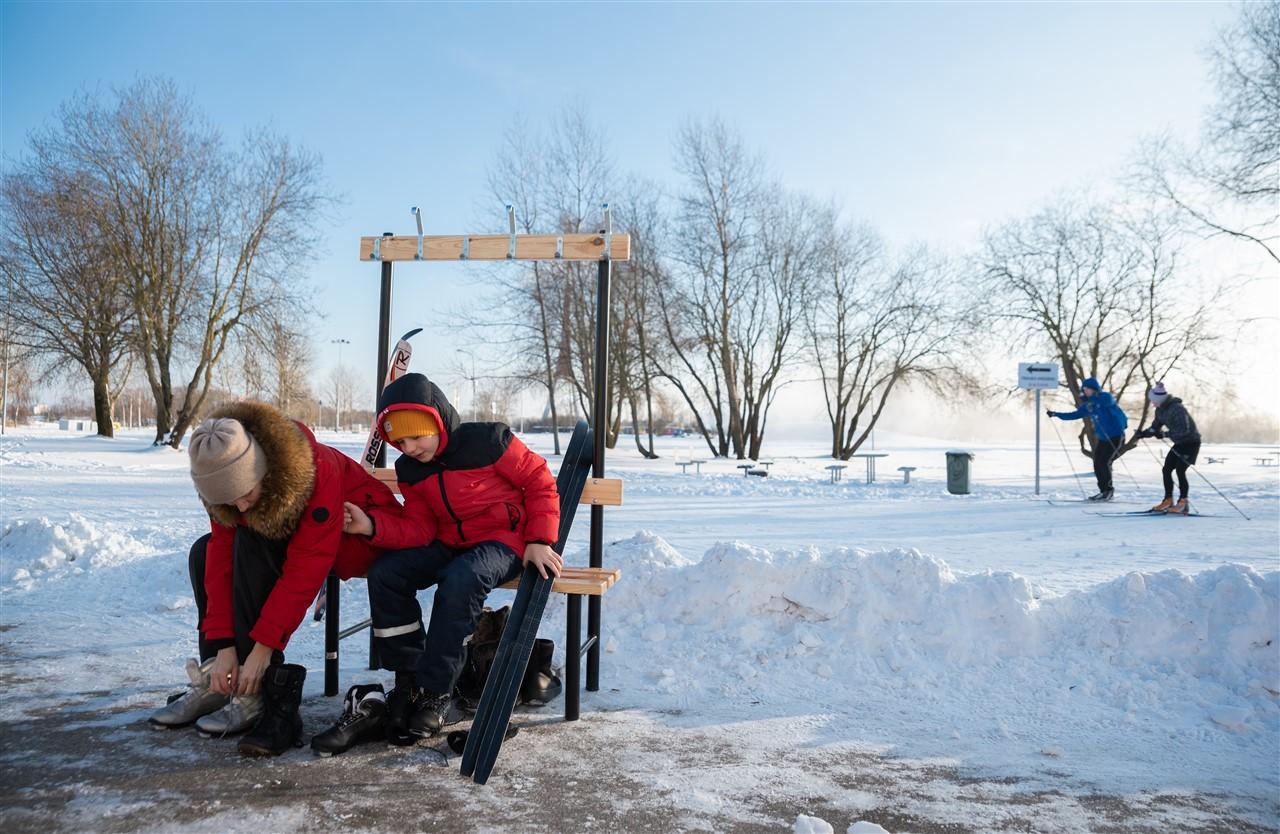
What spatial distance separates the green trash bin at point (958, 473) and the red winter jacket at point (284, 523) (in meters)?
14.2

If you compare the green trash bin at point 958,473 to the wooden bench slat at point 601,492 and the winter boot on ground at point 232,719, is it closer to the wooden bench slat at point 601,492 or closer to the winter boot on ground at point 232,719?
the wooden bench slat at point 601,492

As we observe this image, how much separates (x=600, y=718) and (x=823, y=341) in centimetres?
2623

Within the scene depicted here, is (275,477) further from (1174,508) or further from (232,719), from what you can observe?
(1174,508)

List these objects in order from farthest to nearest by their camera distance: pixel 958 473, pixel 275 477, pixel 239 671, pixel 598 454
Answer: pixel 958 473 → pixel 598 454 → pixel 239 671 → pixel 275 477

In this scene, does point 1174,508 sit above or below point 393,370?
below

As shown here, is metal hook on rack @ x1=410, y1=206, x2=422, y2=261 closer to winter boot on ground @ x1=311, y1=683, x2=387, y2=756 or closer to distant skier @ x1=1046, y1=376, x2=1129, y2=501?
winter boot on ground @ x1=311, y1=683, x2=387, y2=756

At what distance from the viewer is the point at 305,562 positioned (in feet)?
9.67

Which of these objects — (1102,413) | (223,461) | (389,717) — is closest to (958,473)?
(1102,413)

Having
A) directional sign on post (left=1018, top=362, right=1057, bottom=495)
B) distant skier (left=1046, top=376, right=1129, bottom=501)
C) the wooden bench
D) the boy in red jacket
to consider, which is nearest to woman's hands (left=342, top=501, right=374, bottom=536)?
the boy in red jacket

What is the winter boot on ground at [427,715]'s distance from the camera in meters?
2.87

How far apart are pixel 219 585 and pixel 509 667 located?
117 cm

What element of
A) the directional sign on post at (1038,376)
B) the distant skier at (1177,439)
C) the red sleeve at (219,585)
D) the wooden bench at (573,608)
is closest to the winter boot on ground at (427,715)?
the wooden bench at (573,608)

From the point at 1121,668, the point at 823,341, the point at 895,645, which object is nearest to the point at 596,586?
the point at 895,645

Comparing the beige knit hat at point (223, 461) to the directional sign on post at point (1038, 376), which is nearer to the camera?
the beige knit hat at point (223, 461)
